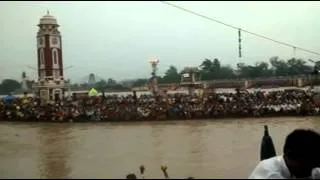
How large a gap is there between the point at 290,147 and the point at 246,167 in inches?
341

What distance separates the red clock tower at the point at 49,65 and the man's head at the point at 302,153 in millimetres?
37995

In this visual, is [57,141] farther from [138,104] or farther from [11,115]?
[11,115]

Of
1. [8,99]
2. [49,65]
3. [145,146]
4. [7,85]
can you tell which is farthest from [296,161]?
[49,65]

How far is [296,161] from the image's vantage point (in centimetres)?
225

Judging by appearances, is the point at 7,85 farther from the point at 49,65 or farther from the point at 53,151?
the point at 49,65

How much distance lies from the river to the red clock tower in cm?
1234

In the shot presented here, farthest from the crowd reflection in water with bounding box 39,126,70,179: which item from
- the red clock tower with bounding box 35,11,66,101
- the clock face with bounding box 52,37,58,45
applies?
the clock face with bounding box 52,37,58,45

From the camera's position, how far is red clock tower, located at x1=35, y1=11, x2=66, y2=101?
131 feet

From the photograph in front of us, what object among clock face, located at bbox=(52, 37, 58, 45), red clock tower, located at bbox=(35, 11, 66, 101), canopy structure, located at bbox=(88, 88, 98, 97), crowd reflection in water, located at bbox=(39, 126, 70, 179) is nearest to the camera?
crowd reflection in water, located at bbox=(39, 126, 70, 179)

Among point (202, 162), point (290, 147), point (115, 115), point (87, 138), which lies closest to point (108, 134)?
point (87, 138)

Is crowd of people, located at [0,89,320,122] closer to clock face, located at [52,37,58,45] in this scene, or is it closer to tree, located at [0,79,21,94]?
tree, located at [0,79,21,94]

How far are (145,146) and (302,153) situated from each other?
14.4 meters

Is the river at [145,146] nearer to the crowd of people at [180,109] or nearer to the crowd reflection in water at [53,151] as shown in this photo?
the crowd reflection in water at [53,151]

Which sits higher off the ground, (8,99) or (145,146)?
(8,99)
